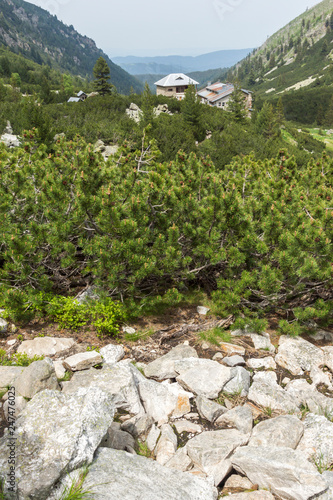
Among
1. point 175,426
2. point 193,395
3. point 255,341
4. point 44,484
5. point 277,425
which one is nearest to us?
point 44,484

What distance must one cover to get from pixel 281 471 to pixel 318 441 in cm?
103

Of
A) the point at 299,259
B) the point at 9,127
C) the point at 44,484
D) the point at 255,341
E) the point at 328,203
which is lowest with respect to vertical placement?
the point at 255,341

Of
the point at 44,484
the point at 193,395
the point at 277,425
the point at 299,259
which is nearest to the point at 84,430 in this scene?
the point at 44,484

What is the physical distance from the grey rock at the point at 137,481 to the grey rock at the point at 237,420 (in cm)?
122

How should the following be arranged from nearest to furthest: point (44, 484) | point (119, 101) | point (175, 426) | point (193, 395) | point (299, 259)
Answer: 1. point (44, 484)
2. point (175, 426)
3. point (193, 395)
4. point (299, 259)
5. point (119, 101)

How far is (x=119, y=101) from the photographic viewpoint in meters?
37.2

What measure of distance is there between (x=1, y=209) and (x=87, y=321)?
9.97 feet

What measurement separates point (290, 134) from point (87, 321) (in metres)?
64.9

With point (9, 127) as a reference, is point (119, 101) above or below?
above

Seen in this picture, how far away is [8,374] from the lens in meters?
5.00

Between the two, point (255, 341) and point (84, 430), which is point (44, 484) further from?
point (255, 341)

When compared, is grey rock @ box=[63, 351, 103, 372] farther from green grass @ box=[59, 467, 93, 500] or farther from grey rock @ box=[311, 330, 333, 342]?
grey rock @ box=[311, 330, 333, 342]

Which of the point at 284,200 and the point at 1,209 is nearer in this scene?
the point at 1,209

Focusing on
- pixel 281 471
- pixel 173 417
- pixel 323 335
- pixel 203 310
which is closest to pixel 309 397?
pixel 281 471
